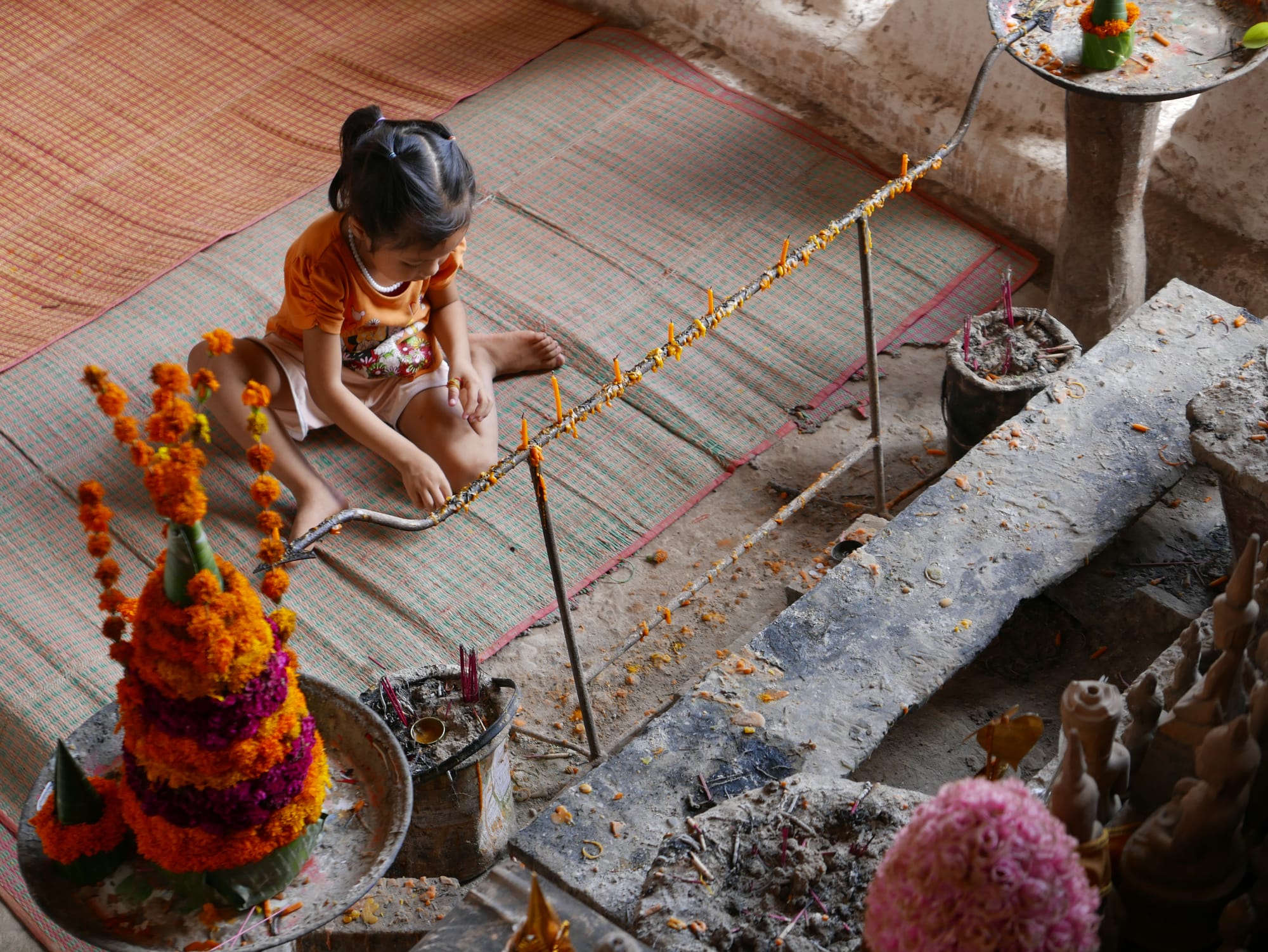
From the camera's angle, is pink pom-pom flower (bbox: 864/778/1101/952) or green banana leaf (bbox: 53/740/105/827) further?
green banana leaf (bbox: 53/740/105/827)

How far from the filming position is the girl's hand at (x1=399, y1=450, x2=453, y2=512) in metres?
3.24

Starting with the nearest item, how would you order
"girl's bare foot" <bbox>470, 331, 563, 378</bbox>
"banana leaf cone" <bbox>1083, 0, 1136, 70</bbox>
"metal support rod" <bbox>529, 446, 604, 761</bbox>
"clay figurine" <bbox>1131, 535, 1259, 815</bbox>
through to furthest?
"clay figurine" <bbox>1131, 535, 1259, 815</bbox>, "metal support rod" <bbox>529, 446, 604, 761</bbox>, "banana leaf cone" <bbox>1083, 0, 1136, 70</bbox>, "girl's bare foot" <bbox>470, 331, 563, 378</bbox>

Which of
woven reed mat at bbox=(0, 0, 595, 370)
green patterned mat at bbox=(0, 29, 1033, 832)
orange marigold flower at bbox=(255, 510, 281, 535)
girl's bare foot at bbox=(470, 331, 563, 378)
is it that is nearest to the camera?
orange marigold flower at bbox=(255, 510, 281, 535)

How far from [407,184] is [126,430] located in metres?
1.44

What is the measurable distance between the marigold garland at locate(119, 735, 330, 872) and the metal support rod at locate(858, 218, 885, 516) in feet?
5.96

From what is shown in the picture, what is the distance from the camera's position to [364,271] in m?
3.10

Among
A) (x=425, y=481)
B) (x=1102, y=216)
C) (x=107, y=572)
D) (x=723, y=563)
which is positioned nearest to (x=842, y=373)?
(x=1102, y=216)

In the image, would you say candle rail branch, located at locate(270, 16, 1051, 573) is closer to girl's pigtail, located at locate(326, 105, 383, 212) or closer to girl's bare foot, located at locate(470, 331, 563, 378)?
girl's bare foot, located at locate(470, 331, 563, 378)

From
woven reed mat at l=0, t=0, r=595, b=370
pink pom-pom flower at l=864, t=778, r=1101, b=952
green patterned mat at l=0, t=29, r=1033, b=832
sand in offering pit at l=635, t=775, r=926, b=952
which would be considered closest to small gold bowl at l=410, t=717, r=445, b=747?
green patterned mat at l=0, t=29, r=1033, b=832

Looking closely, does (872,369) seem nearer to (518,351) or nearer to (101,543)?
(518,351)

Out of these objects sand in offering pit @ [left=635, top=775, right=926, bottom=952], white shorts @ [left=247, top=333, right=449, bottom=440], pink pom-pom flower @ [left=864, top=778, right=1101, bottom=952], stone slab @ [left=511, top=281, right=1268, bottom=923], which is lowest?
white shorts @ [left=247, top=333, right=449, bottom=440]

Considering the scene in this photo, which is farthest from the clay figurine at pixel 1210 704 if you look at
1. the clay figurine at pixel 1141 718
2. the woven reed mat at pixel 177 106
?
the woven reed mat at pixel 177 106

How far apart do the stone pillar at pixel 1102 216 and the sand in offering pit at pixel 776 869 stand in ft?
6.64

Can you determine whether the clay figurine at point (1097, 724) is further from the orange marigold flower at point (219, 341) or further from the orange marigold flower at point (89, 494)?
the orange marigold flower at point (89, 494)
